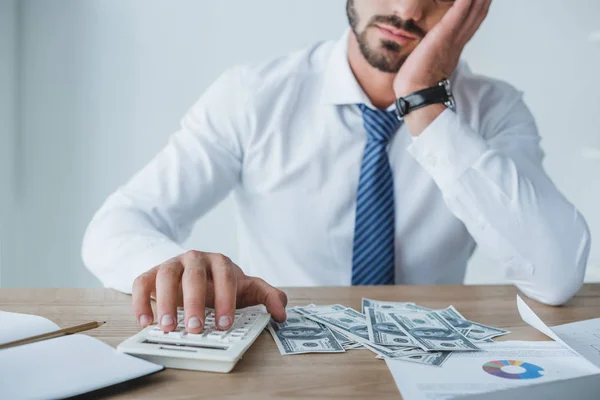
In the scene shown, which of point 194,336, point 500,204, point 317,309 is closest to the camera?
point 194,336

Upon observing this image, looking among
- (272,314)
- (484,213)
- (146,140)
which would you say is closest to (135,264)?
(272,314)

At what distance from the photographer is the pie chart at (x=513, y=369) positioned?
64 cm

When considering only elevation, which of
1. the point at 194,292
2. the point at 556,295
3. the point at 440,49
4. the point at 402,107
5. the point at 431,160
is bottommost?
the point at 556,295

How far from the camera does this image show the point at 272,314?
32.3 inches

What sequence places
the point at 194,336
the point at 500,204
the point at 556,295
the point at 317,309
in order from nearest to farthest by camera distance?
the point at 194,336 < the point at 317,309 < the point at 556,295 < the point at 500,204

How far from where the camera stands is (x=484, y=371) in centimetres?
65

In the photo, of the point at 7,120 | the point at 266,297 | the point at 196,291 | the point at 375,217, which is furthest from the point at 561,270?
the point at 7,120

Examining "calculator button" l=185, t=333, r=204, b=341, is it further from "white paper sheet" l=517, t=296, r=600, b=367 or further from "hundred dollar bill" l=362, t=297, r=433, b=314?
"white paper sheet" l=517, t=296, r=600, b=367

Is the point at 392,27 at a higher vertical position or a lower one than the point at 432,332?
higher

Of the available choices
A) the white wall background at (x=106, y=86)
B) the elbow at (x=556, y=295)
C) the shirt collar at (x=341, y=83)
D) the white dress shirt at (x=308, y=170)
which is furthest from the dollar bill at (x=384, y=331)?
the white wall background at (x=106, y=86)

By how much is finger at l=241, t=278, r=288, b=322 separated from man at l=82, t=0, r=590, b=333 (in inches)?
16.2

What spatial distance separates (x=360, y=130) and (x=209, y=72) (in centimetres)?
131

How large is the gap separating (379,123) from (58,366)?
1.04 metres

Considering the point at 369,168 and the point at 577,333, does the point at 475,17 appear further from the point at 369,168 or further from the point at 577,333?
the point at 577,333
